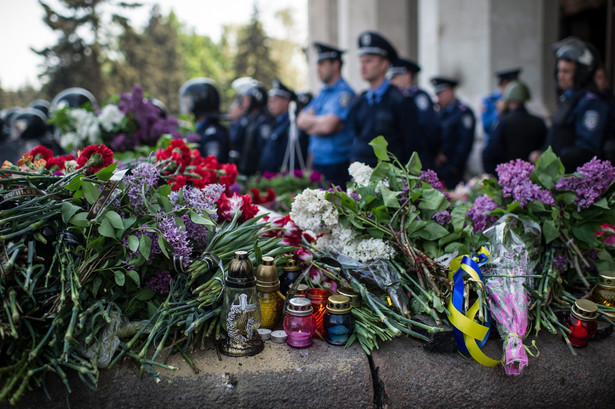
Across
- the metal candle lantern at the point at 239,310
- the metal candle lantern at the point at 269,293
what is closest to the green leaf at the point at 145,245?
the metal candle lantern at the point at 239,310

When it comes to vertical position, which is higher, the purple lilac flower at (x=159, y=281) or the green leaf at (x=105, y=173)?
the green leaf at (x=105, y=173)

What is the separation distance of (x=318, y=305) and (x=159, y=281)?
0.60 metres

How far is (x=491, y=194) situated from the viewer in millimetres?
2273

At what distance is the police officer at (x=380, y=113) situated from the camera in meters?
4.60

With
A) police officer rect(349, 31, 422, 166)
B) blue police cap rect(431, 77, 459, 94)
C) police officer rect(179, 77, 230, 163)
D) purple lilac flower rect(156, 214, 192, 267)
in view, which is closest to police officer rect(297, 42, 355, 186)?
police officer rect(349, 31, 422, 166)

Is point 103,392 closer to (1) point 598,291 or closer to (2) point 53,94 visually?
(1) point 598,291

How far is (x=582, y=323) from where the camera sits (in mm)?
1791

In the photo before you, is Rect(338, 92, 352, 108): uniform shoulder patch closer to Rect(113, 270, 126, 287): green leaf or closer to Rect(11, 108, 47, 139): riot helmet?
Rect(113, 270, 126, 287): green leaf

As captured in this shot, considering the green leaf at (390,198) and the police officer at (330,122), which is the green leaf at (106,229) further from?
the police officer at (330,122)

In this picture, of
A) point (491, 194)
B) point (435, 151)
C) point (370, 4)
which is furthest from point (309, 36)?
point (491, 194)

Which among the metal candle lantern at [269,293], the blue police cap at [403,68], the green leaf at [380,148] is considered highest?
the blue police cap at [403,68]

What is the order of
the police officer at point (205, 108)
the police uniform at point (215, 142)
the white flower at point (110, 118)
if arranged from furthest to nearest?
1. the police officer at point (205, 108)
2. the police uniform at point (215, 142)
3. the white flower at point (110, 118)

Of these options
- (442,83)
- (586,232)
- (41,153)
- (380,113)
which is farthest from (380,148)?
(442,83)

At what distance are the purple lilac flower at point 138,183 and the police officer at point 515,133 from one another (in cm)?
474
